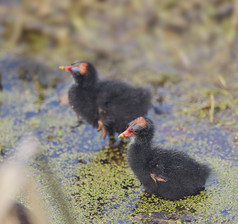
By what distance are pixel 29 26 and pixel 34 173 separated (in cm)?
412

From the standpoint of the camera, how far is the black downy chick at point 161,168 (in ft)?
13.0

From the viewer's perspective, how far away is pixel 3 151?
489 centimetres

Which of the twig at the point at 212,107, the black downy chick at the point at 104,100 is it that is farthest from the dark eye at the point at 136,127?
the twig at the point at 212,107

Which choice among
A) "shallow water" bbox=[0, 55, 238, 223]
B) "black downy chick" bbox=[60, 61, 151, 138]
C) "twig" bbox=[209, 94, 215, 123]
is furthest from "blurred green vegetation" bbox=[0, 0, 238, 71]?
"black downy chick" bbox=[60, 61, 151, 138]

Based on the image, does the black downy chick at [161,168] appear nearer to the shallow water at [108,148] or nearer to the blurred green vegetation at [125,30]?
the shallow water at [108,148]

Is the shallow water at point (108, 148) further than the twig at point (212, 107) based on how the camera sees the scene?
No

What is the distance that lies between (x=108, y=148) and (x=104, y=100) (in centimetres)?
55

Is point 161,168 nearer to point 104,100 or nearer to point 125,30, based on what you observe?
point 104,100

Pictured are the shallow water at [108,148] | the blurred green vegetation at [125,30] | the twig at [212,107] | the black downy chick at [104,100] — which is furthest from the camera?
the blurred green vegetation at [125,30]

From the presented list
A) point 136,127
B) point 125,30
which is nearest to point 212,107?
point 136,127

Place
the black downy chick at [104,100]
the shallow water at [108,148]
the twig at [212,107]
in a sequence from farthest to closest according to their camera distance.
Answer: the twig at [212,107], the black downy chick at [104,100], the shallow water at [108,148]

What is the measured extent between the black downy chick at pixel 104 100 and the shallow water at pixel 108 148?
0.99ft

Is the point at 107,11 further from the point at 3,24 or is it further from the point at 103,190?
the point at 103,190

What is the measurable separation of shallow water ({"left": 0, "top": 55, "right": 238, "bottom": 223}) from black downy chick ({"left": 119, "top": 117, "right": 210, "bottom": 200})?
107mm
